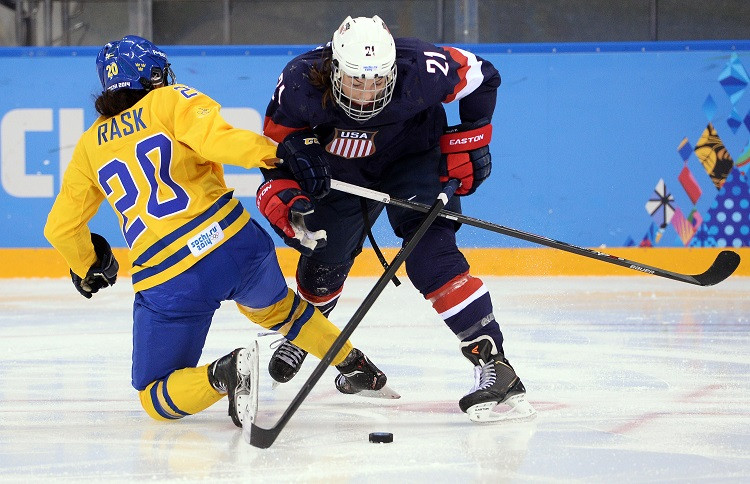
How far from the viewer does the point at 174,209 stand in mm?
2484

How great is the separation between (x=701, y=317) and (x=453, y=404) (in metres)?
2.06

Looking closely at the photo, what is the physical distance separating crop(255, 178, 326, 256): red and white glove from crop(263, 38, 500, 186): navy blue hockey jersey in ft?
0.64

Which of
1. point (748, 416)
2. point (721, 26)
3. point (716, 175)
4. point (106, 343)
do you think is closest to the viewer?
point (748, 416)

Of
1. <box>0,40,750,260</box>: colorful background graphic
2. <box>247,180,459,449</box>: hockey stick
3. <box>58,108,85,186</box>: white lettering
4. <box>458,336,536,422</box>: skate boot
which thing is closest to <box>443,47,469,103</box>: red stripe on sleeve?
<box>247,180,459,449</box>: hockey stick

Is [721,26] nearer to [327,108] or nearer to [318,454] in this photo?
[327,108]

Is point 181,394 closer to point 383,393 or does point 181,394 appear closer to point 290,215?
point 290,215

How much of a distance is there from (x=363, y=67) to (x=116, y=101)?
0.62 metres

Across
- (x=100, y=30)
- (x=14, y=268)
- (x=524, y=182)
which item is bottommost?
(x=14, y=268)

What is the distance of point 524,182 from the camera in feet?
20.9

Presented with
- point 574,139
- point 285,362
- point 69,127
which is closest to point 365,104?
point 285,362

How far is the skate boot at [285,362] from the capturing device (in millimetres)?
2980

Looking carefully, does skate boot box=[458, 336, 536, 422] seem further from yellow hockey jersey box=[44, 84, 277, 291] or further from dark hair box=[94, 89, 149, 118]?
dark hair box=[94, 89, 149, 118]

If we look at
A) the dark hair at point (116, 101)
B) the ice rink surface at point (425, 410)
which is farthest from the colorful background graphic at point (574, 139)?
the dark hair at point (116, 101)

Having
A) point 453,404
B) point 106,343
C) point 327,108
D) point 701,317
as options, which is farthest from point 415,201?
point 701,317
